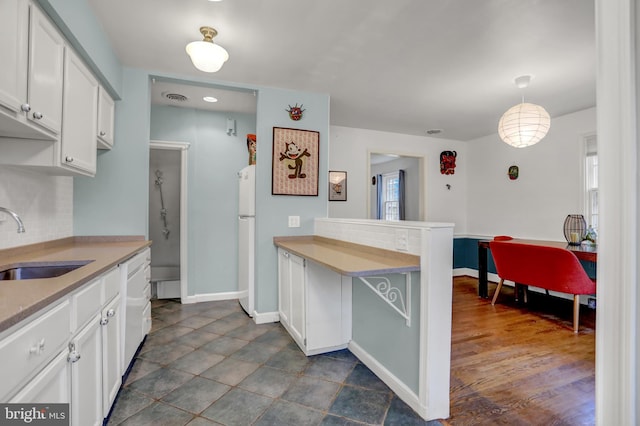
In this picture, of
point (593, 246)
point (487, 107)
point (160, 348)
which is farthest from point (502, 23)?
point (160, 348)

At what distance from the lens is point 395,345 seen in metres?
1.93

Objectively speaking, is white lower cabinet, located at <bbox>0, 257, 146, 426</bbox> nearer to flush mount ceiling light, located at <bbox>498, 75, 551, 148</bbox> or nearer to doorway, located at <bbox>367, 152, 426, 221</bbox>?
flush mount ceiling light, located at <bbox>498, 75, 551, 148</bbox>

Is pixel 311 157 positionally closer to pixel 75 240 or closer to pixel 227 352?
pixel 227 352

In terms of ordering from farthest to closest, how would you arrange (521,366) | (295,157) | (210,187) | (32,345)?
(210,187) < (295,157) < (521,366) < (32,345)

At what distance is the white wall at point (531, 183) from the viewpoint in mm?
4125

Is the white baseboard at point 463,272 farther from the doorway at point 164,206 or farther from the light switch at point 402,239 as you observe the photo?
the doorway at point 164,206

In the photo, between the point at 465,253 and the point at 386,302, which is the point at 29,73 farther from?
the point at 465,253

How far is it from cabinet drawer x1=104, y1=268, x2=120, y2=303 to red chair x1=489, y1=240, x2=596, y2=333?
3.63 metres

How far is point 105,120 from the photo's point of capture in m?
2.45

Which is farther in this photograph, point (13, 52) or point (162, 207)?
point (162, 207)

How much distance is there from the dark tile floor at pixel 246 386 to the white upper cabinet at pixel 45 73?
1.61 m

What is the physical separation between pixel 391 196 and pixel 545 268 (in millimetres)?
4636

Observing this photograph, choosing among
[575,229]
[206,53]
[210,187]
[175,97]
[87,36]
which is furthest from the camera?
[210,187]

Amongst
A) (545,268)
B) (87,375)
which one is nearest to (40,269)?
(87,375)
